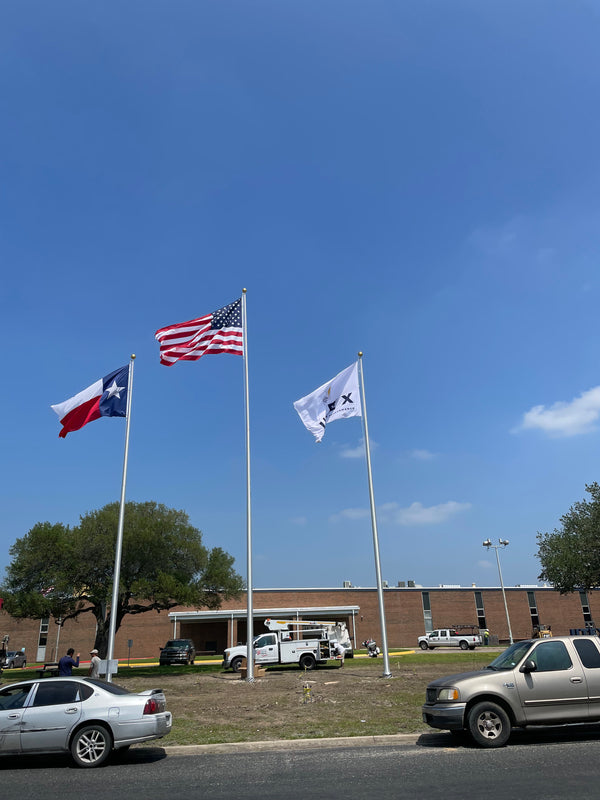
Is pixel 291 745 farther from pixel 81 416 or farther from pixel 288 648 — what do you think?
pixel 288 648

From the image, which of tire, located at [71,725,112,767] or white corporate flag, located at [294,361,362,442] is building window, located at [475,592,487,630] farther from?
tire, located at [71,725,112,767]

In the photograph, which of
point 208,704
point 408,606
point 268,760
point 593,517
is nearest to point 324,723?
point 268,760

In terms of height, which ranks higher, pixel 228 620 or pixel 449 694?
pixel 228 620

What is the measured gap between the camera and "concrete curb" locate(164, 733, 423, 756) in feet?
A: 35.9

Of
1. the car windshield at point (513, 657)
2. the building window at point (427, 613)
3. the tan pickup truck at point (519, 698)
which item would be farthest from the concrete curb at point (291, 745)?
the building window at point (427, 613)

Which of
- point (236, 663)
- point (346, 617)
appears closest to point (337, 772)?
point (236, 663)

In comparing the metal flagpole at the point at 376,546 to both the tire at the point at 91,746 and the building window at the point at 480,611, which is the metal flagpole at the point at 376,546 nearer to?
the tire at the point at 91,746

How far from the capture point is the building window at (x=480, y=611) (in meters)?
66.1

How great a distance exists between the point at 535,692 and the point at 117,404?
18286 millimetres

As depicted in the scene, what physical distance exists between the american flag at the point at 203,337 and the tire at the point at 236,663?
61.3ft

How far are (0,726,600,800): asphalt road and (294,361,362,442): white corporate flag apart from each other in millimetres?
14901

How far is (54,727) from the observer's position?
396 inches

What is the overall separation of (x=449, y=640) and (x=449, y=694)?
159 ft

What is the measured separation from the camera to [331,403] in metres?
25.4
